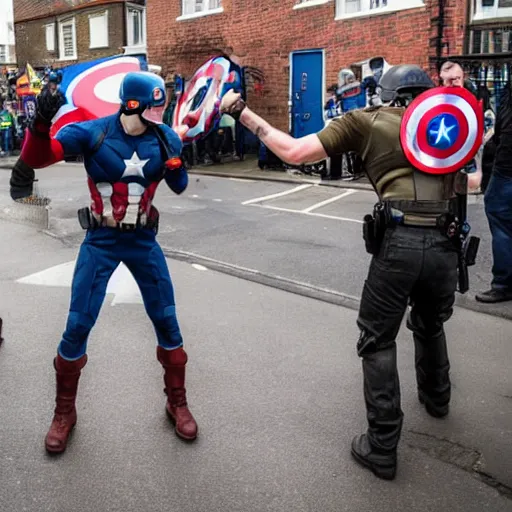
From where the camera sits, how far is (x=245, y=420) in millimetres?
3994

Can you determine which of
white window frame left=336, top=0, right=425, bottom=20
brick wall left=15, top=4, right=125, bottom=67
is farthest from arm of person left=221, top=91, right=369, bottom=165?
brick wall left=15, top=4, right=125, bottom=67

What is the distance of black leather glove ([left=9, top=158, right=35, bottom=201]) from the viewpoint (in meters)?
3.45

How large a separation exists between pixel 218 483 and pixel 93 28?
86.7 feet

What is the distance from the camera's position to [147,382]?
4.54m

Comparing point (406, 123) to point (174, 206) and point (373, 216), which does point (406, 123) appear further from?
point (174, 206)

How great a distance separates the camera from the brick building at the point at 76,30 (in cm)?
2531

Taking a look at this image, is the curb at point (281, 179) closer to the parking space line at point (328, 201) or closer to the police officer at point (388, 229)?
the parking space line at point (328, 201)

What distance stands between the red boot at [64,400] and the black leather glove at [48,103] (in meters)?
1.31

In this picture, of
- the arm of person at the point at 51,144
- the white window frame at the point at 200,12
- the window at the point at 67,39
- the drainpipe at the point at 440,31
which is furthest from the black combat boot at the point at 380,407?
the window at the point at 67,39

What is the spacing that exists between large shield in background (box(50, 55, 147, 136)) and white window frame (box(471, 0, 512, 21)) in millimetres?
10755

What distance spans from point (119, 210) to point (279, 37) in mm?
15068

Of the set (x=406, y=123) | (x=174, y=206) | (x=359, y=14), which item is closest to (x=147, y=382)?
(x=406, y=123)

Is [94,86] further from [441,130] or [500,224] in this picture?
[500,224]

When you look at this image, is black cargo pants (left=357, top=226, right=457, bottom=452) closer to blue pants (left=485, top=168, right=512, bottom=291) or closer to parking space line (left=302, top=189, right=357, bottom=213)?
blue pants (left=485, top=168, right=512, bottom=291)
